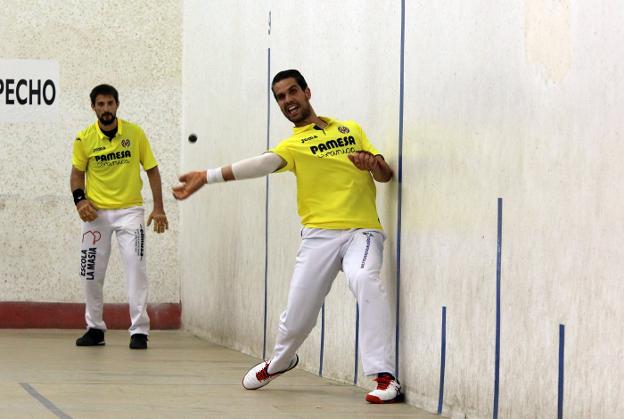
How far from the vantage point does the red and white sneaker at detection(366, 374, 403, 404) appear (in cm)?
575

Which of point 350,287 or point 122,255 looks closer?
point 350,287

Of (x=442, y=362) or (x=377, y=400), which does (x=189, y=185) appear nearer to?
(x=377, y=400)

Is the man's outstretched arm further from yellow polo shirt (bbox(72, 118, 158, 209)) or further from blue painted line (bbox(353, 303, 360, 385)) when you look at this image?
yellow polo shirt (bbox(72, 118, 158, 209))

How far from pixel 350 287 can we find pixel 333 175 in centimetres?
54

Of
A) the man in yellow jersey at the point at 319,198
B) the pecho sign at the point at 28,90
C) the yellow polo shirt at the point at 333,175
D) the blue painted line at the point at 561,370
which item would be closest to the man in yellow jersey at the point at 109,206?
the pecho sign at the point at 28,90

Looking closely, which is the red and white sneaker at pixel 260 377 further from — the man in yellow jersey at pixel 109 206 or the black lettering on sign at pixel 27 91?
→ the black lettering on sign at pixel 27 91

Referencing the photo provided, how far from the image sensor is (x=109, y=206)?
348 inches

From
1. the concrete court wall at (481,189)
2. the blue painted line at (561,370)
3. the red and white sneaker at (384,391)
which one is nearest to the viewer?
the concrete court wall at (481,189)

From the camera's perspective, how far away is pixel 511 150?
4773 millimetres

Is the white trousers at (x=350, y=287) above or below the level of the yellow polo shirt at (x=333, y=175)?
below

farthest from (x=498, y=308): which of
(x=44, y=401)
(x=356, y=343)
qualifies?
(x=44, y=401)

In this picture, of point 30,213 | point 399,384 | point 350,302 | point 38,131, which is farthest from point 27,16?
point 399,384

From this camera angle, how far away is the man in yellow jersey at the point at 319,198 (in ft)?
19.6

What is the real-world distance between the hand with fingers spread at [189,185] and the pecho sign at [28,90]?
4.90 metres
